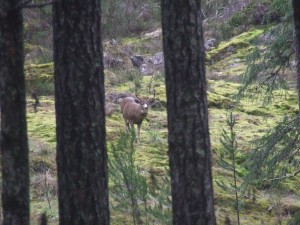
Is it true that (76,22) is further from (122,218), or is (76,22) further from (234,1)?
(234,1)

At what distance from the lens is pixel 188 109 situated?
4.92m

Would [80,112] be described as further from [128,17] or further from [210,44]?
[128,17]

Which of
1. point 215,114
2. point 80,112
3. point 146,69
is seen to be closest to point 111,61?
point 146,69

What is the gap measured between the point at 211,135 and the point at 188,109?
293 inches

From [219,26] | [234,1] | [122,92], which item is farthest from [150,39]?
[122,92]

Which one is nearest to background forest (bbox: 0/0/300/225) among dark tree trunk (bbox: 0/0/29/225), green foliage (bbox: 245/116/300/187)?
green foliage (bbox: 245/116/300/187)

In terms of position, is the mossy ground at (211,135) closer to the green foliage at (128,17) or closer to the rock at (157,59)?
the rock at (157,59)

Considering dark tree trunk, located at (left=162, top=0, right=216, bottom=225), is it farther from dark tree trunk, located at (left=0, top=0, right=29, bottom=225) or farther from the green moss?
the green moss

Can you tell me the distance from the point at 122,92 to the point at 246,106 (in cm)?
306

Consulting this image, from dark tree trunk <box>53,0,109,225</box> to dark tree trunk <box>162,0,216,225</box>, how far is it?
0.64m

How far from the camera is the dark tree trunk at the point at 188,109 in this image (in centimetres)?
491

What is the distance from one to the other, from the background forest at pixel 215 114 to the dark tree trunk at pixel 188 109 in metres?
1.16

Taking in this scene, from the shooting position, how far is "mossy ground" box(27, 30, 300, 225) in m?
9.05

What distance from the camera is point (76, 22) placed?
4.48m
